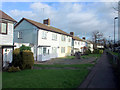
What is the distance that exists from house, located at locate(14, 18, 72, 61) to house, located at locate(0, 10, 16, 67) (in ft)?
10.8

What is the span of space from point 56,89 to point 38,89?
98 centimetres

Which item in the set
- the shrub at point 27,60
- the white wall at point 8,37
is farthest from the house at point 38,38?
the shrub at point 27,60

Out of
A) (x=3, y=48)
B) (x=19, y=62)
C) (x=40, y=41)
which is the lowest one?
(x=19, y=62)

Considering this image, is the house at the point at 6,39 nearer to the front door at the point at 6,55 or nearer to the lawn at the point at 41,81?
the front door at the point at 6,55

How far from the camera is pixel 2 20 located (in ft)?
36.1

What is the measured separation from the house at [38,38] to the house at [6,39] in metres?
3.30

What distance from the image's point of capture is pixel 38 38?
59.6 ft

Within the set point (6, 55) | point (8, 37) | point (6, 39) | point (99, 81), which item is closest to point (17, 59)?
point (6, 55)

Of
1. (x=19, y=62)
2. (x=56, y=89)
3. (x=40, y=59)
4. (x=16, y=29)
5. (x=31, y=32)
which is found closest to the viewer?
(x=56, y=89)

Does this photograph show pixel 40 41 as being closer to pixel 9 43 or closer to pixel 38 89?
pixel 9 43

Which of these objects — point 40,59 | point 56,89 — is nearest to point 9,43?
point 40,59

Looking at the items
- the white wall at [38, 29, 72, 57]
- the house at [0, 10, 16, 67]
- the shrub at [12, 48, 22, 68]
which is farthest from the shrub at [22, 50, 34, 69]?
the white wall at [38, 29, 72, 57]

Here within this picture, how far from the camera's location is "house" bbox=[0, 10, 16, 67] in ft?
35.5

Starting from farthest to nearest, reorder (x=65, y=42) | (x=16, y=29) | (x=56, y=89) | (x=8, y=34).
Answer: (x=65, y=42)
(x=16, y=29)
(x=8, y=34)
(x=56, y=89)
